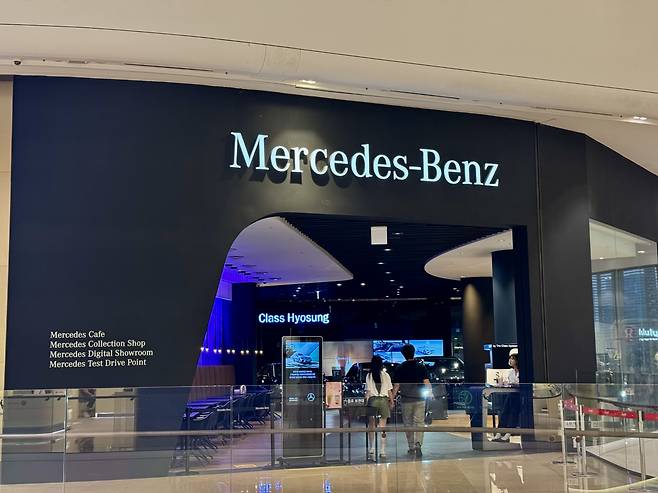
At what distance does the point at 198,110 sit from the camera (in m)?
7.88

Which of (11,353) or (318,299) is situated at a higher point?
(318,299)

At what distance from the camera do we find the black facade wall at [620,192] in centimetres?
1025

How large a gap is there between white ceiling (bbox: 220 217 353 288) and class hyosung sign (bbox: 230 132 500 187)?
2.39m

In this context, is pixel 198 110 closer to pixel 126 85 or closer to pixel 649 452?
pixel 126 85

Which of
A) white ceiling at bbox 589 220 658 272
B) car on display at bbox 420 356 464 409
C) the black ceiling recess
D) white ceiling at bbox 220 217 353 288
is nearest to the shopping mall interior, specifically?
the black ceiling recess

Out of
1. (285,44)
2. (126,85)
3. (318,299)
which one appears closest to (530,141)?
(285,44)

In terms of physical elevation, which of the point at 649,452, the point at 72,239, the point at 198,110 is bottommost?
the point at 649,452

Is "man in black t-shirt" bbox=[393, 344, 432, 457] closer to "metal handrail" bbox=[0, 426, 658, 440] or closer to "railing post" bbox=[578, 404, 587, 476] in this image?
"metal handrail" bbox=[0, 426, 658, 440]

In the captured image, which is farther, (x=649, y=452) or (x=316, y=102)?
(x=316, y=102)

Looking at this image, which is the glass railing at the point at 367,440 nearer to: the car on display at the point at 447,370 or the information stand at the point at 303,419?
the information stand at the point at 303,419

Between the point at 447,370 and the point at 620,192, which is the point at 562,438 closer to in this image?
the point at 620,192

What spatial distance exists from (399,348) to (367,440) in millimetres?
21849

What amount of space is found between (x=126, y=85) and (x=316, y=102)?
1.91 m

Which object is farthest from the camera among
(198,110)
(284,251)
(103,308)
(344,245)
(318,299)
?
(318,299)
